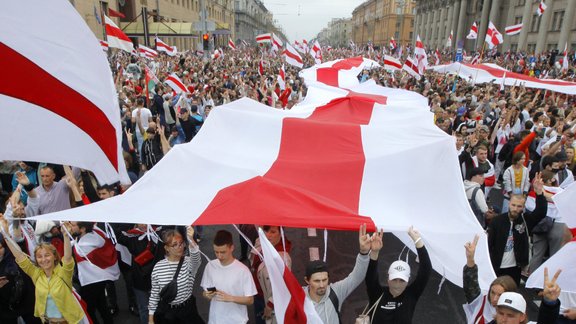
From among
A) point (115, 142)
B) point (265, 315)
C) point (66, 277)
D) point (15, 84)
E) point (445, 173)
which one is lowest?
point (265, 315)

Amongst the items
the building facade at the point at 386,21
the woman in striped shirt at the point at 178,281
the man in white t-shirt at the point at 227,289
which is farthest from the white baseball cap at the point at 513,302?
the building facade at the point at 386,21

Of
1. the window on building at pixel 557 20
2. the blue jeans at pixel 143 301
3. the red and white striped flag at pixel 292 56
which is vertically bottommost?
the blue jeans at pixel 143 301

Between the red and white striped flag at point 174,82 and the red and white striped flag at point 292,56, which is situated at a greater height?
the red and white striped flag at point 292,56

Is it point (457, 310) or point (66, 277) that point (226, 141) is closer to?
point (66, 277)

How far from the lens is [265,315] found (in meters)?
3.46

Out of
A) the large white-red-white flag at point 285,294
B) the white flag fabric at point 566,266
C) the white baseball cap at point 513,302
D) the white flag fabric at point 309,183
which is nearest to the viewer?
the white baseball cap at point 513,302

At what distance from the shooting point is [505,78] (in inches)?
504

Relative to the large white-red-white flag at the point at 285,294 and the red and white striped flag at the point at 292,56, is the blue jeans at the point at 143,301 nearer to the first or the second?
the large white-red-white flag at the point at 285,294

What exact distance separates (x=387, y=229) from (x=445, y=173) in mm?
1068

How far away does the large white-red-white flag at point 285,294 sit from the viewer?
2.69 metres

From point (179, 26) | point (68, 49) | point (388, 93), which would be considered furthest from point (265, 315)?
point (179, 26)

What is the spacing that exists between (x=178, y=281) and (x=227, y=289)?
0.43m

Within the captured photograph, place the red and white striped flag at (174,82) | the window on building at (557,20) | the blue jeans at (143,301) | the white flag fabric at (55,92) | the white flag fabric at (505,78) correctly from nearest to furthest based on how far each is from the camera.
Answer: the white flag fabric at (55,92)
the blue jeans at (143,301)
the red and white striped flag at (174,82)
the white flag fabric at (505,78)
the window on building at (557,20)

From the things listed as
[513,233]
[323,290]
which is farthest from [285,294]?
[513,233]
